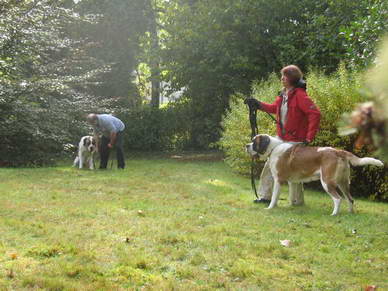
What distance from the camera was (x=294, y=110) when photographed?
714 cm

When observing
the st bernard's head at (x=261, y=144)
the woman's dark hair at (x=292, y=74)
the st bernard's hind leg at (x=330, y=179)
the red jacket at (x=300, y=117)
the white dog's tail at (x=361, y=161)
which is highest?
the woman's dark hair at (x=292, y=74)

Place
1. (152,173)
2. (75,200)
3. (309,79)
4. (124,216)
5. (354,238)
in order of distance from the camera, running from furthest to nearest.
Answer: (152,173) < (309,79) < (75,200) < (124,216) < (354,238)

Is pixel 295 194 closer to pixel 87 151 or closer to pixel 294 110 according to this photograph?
pixel 294 110

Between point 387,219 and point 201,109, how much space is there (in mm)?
14731

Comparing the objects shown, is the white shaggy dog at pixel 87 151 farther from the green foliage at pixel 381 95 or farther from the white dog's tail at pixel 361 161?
the green foliage at pixel 381 95

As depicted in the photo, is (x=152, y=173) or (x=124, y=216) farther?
(x=152, y=173)

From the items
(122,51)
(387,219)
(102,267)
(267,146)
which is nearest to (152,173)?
(267,146)

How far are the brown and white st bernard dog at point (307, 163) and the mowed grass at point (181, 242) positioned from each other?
43 cm

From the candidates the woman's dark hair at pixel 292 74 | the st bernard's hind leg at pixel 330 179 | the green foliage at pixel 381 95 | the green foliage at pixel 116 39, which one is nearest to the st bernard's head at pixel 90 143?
the woman's dark hair at pixel 292 74

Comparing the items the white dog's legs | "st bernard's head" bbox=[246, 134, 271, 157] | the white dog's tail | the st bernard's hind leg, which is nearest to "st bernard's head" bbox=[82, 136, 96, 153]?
"st bernard's head" bbox=[246, 134, 271, 157]

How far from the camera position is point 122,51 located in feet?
84.4

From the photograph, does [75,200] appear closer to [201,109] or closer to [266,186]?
[266,186]

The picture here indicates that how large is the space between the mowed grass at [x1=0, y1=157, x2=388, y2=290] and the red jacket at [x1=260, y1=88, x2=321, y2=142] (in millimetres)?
1176

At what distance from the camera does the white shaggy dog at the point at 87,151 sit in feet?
45.0
